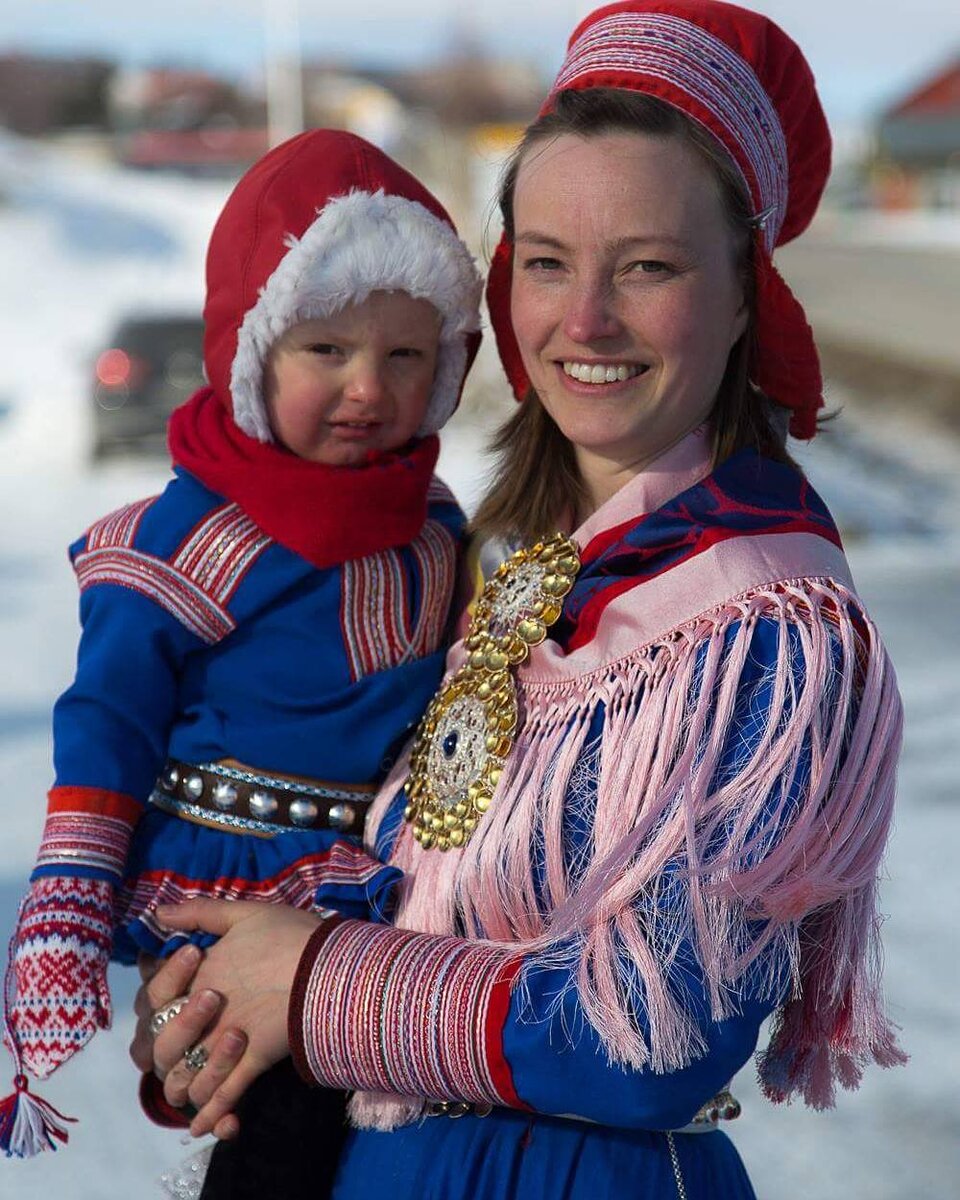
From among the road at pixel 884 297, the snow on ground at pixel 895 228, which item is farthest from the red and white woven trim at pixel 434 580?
the snow on ground at pixel 895 228

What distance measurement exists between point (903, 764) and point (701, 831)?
3.96 metres

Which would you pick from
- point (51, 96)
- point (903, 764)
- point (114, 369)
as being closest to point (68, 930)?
point (903, 764)

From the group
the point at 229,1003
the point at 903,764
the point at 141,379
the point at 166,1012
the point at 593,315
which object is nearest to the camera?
the point at 593,315

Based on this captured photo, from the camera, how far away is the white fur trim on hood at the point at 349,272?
6.22 ft

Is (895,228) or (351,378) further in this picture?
(895,228)

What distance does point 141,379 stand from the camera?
1119 centimetres

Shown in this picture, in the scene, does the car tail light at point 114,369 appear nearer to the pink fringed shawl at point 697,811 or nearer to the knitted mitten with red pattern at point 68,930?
the knitted mitten with red pattern at point 68,930

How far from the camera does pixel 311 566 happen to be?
6.22 feet

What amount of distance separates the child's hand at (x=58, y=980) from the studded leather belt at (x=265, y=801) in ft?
0.58

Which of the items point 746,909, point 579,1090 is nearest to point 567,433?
point 746,909

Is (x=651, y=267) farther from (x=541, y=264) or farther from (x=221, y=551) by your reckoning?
(x=221, y=551)

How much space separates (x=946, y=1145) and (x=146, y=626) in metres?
2.23

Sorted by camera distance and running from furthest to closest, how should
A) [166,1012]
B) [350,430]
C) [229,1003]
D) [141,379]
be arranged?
[141,379]
[350,430]
[166,1012]
[229,1003]

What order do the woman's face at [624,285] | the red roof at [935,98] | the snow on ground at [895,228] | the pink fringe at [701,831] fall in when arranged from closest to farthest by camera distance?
the pink fringe at [701,831]
the woman's face at [624,285]
the snow on ground at [895,228]
the red roof at [935,98]
